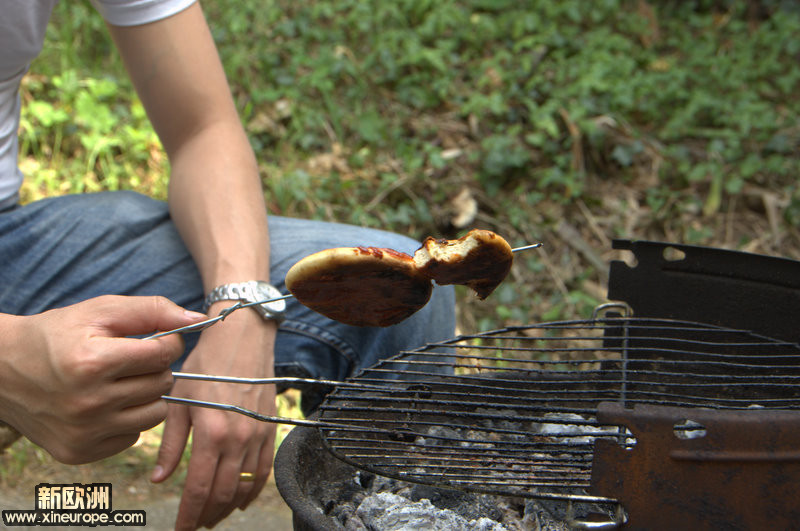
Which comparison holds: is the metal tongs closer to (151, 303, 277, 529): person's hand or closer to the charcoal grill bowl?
the charcoal grill bowl

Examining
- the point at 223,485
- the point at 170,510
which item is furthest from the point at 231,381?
the point at 170,510

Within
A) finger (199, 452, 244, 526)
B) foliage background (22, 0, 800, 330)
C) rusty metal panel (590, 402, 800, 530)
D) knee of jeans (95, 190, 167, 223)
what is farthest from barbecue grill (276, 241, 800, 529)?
foliage background (22, 0, 800, 330)

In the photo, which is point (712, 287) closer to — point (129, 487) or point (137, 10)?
point (137, 10)

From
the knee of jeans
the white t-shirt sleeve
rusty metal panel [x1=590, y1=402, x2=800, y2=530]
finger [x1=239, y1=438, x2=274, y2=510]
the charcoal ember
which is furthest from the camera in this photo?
the knee of jeans

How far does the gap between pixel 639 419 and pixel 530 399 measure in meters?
0.33

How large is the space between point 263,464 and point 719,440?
95 centimetres

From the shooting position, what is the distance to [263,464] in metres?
1.57

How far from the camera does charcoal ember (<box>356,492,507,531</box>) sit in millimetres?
1282

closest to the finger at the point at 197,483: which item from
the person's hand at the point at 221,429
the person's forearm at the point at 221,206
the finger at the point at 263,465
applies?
the person's hand at the point at 221,429

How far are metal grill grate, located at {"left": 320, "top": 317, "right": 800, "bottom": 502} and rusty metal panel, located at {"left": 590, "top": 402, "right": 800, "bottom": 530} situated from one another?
0.38 ft

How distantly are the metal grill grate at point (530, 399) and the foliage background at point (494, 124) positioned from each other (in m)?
1.55

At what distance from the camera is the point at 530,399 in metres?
1.33

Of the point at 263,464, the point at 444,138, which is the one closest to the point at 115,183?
the point at 444,138

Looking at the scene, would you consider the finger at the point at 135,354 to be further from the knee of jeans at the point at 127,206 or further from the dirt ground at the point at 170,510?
the dirt ground at the point at 170,510
